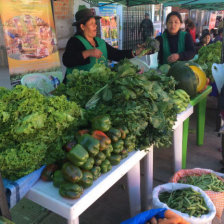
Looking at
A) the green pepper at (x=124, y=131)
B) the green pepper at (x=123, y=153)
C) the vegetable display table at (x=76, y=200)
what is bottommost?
the vegetable display table at (x=76, y=200)

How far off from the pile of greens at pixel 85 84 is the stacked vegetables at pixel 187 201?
50.3 inches

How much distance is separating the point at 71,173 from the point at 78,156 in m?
0.12

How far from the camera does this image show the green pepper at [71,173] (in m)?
1.52

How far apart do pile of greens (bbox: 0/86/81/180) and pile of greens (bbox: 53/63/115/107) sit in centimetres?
58

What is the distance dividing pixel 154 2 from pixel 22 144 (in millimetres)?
7002

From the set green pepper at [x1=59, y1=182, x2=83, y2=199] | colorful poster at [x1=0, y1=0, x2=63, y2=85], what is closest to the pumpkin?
green pepper at [x1=59, y1=182, x2=83, y2=199]

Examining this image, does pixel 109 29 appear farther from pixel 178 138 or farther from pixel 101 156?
pixel 101 156

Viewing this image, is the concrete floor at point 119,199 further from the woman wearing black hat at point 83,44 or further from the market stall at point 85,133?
the woman wearing black hat at point 83,44

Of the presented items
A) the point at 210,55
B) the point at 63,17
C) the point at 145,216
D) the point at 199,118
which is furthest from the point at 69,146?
the point at 63,17

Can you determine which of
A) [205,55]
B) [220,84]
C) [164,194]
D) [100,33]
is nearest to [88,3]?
[100,33]

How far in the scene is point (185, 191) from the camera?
2.41 m

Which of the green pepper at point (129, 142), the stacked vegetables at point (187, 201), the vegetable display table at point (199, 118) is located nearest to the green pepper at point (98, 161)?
the green pepper at point (129, 142)

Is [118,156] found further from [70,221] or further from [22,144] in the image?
[22,144]

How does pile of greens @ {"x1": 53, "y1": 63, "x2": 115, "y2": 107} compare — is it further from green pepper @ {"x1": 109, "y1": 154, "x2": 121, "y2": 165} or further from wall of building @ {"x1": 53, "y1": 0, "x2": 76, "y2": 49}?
wall of building @ {"x1": 53, "y1": 0, "x2": 76, "y2": 49}
